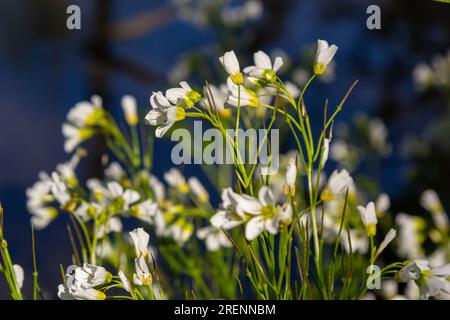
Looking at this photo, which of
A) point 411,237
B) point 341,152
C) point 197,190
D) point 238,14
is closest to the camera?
point 197,190

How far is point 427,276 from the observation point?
44 centimetres

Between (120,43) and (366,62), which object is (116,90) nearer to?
(120,43)

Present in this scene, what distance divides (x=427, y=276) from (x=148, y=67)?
953 millimetres

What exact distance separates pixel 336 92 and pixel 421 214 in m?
0.35

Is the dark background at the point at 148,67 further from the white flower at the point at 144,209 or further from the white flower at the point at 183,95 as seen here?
the white flower at the point at 183,95

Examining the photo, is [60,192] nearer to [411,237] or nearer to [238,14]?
[411,237]

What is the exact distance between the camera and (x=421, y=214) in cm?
128

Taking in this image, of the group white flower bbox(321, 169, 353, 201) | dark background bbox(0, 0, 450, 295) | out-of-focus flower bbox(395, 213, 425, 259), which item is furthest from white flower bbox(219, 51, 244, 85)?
dark background bbox(0, 0, 450, 295)

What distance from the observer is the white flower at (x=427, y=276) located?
431 millimetres

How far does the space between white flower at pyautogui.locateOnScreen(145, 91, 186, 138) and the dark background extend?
590 mm

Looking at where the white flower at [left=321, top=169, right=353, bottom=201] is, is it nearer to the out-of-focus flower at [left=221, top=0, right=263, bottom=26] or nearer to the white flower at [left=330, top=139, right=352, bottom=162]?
the white flower at [left=330, top=139, right=352, bottom=162]

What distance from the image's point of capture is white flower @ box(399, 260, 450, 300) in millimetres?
431

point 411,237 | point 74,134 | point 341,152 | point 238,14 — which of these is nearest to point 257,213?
point 74,134
